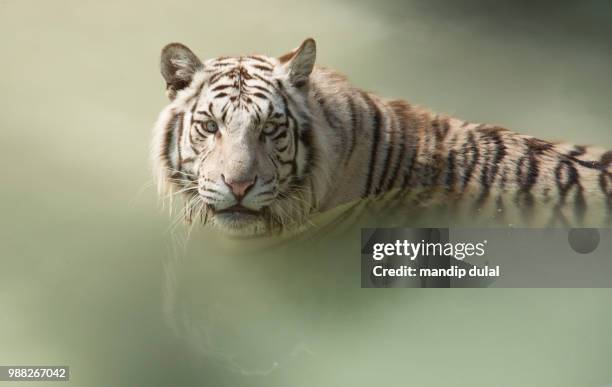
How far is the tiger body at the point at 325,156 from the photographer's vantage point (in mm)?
2770

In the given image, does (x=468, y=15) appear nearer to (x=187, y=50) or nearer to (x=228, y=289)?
(x=187, y=50)

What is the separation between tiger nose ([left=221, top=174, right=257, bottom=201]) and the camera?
2.68m

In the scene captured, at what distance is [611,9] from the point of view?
3.14 metres

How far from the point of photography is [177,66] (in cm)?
284

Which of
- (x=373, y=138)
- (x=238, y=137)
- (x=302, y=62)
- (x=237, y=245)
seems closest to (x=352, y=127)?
(x=373, y=138)

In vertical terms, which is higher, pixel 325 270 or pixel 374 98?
pixel 374 98

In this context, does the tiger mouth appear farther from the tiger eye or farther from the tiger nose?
the tiger eye

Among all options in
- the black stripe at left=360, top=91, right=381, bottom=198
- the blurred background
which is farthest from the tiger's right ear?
the black stripe at left=360, top=91, right=381, bottom=198

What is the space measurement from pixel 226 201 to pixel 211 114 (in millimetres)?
264

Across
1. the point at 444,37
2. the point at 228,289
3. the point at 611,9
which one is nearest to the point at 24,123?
the point at 228,289

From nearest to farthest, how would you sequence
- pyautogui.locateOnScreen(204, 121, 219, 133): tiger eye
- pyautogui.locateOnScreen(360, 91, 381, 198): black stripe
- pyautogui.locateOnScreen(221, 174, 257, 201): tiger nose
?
pyautogui.locateOnScreen(221, 174, 257, 201): tiger nose → pyautogui.locateOnScreen(204, 121, 219, 133): tiger eye → pyautogui.locateOnScreen(360, 91, 381, 198): black stripe

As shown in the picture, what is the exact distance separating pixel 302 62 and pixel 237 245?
572 millimetres

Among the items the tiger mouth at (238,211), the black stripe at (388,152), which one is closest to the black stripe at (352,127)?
the black stripe at (388,152)

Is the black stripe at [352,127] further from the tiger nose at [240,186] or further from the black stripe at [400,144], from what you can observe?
the tiger nose at [240,186]
